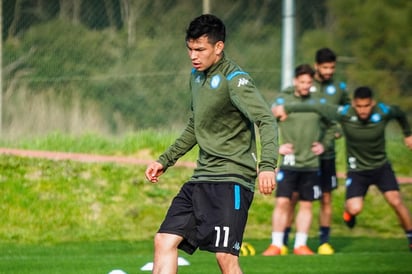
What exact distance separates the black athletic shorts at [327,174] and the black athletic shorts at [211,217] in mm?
6279

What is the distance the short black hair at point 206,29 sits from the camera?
25.1 ft

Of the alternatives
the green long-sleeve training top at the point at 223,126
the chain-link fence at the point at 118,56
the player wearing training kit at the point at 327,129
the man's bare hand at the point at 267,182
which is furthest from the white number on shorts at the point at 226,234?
the chain-link fence at the point at 118,56

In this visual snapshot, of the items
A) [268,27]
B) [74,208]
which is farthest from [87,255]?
[268,27]

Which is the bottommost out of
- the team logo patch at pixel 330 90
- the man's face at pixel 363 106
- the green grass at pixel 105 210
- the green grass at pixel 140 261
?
the green grass at pixel 140 261

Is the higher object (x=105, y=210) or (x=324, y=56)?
(x=324, y=56)

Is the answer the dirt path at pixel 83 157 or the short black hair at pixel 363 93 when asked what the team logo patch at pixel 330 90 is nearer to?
the short black hair at pixel 363 93

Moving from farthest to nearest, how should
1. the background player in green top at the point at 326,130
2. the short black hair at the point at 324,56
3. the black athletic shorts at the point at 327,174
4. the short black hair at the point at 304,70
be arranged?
1. the black athletic shorts at the point at 327,174
2. the background player in green top at the point at 326,130
3. the short black hair at the point at 324,56
4. the short black hair at the point at 304,70

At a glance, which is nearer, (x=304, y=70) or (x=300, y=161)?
(x=304, y=70)

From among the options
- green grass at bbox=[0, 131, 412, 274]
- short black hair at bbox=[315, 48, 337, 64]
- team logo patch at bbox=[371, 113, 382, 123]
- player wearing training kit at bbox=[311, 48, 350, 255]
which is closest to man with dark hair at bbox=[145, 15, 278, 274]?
green grass at bbox=[0, 131, 412, 274]

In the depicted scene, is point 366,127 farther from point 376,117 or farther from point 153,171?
point 153,171

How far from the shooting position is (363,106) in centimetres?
1328

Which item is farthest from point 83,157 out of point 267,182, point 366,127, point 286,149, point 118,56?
point 267,182

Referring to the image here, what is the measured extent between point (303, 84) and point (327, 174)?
1306mm

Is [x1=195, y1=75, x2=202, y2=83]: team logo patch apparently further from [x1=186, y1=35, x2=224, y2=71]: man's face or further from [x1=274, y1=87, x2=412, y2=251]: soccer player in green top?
[x1=274, y1=87, x2=412, y2=251]: soccer player in green top
